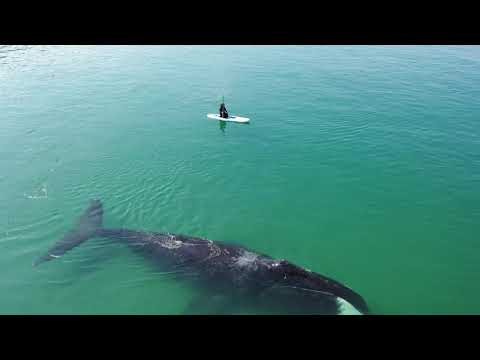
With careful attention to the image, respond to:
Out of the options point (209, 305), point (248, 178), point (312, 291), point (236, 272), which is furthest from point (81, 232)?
point (312, 291)


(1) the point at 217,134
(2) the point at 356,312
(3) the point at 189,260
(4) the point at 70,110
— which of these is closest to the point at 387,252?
(2) the point at 356,312

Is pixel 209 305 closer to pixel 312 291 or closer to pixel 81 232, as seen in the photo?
pixel 312 291

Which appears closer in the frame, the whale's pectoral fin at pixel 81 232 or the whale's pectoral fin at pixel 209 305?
the whale's pectoral fin at pixel 209 305

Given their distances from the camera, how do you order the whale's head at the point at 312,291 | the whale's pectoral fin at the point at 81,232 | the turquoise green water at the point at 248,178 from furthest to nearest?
the whale's pectoral fin at the point at 81,232 < the turquoise green water at the point at 248,178 < the whale's head at the point at 312,291

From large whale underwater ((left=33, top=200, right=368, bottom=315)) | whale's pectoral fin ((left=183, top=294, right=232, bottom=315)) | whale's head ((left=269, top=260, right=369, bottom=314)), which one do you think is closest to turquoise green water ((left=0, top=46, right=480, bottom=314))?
whale's pectoral fin ((left=183, top=294, right=232, bottom=315))

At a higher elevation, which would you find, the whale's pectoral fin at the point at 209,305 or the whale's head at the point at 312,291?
the whale's head at the point at 312,291

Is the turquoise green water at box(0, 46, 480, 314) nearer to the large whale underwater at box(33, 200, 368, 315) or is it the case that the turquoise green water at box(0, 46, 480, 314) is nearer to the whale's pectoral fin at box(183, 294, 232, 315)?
the whale's pectoral fin at box(183, 294, 232, 315)

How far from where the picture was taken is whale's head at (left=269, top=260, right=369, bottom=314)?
573 inches

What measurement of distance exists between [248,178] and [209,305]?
11505 millimetres

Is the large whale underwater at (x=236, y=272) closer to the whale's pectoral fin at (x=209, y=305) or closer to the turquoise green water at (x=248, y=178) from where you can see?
the whale's pectoral fin at (x=209, y=305)

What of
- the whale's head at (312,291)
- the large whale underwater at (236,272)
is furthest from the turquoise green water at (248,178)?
the whale's head at (312,291)

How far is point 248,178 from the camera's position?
82.5 feet

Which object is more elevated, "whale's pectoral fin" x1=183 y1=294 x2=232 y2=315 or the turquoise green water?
the turquoise green water

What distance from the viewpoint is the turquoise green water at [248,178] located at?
17141 millimetres
